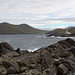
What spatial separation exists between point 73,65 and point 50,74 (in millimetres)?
8684

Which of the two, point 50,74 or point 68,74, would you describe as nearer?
point 50,74

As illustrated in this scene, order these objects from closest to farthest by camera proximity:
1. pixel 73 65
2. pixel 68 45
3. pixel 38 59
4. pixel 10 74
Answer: pixel 10 74
pixel 38 59
pixel 73 65
pixel 68 45

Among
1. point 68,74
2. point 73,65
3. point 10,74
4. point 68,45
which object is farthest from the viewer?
point 68,45

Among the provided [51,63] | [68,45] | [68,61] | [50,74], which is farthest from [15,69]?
[68,45]

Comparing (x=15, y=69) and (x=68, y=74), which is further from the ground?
(x=15, y=69)

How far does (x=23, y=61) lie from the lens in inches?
1204

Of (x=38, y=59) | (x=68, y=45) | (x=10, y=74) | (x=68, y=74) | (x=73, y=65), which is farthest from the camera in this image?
(x=68, y=45)

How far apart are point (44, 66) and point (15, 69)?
7.27 meters

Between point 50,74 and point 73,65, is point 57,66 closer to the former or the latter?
point 73,65

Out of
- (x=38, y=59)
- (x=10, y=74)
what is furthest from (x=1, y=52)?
(x=10, y=74)

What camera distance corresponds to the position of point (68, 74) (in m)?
31.5

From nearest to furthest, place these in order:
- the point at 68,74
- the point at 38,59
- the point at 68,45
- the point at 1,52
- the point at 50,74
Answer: the point at 50,74
the point at 68,74
the point at 38,59
the point at 1,52
the point at 68,45

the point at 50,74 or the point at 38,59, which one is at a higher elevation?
the point at 38,59

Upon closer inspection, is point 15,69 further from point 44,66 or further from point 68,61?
point 68,61
